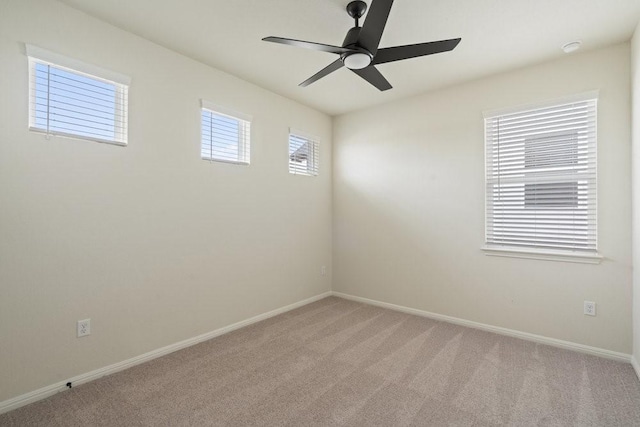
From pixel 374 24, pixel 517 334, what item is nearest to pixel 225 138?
pixel 374 24

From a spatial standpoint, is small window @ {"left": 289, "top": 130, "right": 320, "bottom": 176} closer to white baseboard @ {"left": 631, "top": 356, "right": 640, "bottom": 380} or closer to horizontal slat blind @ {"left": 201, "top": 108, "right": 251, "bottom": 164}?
horizontal slat blind @ {"left": 201, "top": 108, "right": 251, "bottom": 164}

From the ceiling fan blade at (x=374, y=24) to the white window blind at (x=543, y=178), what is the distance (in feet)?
6.54

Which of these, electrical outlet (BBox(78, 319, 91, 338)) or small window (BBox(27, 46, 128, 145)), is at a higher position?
small window (BBox(27, 46, 128, 145))

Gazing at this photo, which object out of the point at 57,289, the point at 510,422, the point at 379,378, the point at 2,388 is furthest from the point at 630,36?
the point at 2,388

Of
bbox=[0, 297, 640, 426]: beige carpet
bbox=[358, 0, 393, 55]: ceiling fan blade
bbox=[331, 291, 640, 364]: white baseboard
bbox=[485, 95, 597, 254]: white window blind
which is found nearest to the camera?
bbox=[358, 0, 393, 55]: ceiling fan blade

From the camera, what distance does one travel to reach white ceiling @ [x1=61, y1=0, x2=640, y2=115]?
2.16 meters

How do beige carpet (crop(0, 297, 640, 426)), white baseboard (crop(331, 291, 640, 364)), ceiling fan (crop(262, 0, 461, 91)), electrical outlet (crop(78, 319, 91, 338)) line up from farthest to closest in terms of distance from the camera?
white baseboard (crop(331, 291, 640, 364)), electrical outlet (crop(78, 319, 91, 338)), beige carpet (crop(0, 297, 640, 426)), ceiling fan (crop(262, 0, 461, 91))

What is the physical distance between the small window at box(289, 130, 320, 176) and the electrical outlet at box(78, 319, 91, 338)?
2545 millimetres

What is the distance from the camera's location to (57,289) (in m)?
2.16

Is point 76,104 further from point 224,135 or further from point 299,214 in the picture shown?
point 299,214

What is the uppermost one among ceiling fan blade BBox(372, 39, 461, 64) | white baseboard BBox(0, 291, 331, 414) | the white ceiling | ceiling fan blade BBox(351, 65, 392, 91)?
the white ceiling

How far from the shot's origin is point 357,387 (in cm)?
220

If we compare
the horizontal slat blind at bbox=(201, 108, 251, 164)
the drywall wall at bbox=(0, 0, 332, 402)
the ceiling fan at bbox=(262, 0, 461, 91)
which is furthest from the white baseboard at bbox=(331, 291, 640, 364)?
the ceiling fan at bbox=(262, 0, 461, 91)

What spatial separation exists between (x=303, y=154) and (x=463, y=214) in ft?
7.01
